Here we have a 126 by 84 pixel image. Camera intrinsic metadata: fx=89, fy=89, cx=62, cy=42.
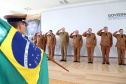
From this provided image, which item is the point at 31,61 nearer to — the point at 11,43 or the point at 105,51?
the point at 11,43

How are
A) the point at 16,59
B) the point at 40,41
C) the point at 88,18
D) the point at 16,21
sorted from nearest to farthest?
1. the point at 16,59
2. the point at 16,21
3. the point at 40,41
4. the point at 88,18

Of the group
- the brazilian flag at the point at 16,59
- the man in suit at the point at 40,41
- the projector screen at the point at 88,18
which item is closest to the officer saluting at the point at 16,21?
the brazilian flag at the point at 16,59

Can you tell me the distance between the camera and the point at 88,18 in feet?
17.7

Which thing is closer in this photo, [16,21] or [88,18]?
[16,21]

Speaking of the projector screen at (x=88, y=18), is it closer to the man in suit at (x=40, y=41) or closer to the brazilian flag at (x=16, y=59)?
the man in suit at (x=40, y=41)

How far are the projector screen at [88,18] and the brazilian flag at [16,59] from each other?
497cm

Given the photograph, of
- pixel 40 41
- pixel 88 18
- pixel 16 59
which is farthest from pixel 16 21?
pixel 88 18

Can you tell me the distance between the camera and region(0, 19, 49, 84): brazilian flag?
21.7 inches

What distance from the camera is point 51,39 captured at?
4961 mm

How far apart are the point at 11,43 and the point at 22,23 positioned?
0.40 metres

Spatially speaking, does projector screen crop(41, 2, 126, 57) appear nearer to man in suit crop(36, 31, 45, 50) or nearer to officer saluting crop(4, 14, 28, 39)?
man in suit crop(36, 31, 45, 50)

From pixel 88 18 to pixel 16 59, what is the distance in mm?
5375

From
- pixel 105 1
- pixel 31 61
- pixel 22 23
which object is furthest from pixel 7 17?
pixel 105 1

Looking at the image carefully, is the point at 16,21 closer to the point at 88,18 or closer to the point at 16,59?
the point at 16,59
